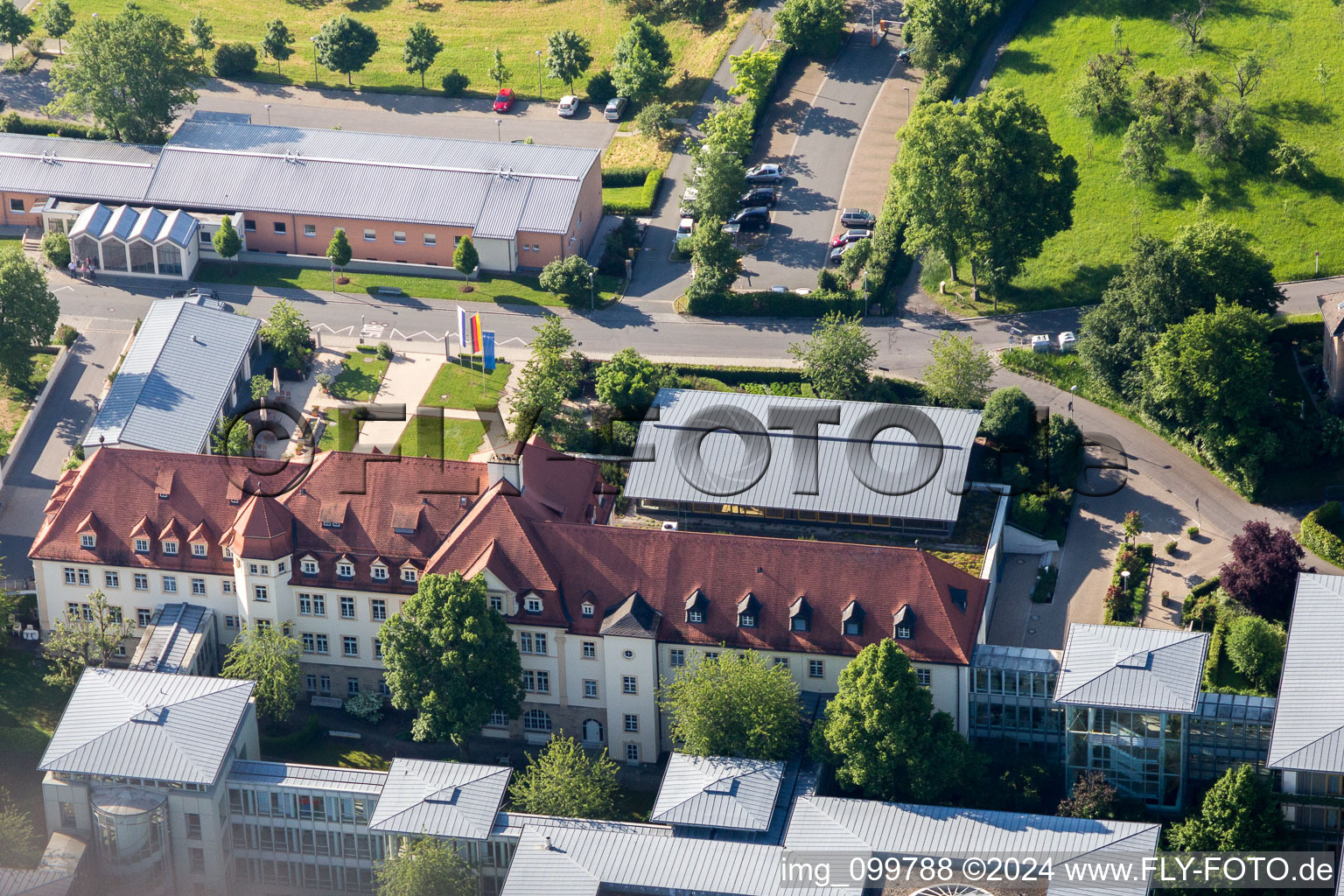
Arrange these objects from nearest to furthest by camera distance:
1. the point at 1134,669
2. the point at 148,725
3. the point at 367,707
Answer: the point at 1134,669, the point at 148,725, the point at 367,707

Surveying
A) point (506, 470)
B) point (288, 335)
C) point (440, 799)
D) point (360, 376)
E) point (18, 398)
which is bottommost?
point (440, 799)

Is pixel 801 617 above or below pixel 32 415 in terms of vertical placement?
below

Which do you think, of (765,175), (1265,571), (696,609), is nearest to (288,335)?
(765,175)

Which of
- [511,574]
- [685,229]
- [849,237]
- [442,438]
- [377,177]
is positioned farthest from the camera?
[377,177]

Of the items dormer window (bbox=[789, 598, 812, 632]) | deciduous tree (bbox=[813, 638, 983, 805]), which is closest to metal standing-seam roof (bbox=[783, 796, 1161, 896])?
deciduous tree (bbox=[813, 638, 983, 805])

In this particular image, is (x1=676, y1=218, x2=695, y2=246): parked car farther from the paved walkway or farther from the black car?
the paved walkway

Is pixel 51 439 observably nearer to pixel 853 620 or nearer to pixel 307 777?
pixel 307 777
